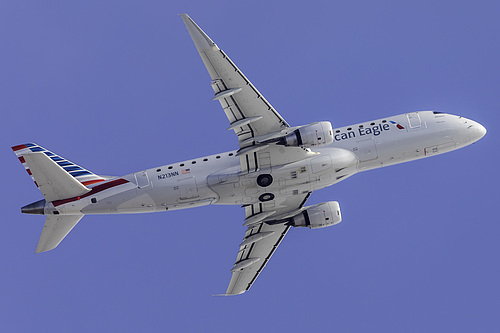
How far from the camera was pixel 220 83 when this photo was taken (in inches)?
2173

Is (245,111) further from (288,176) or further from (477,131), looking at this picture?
(477,131)

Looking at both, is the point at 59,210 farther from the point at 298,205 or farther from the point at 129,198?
the point at 298,205

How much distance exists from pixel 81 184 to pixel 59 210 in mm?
2622

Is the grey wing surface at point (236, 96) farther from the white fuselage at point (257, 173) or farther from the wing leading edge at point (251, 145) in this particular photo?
the white fuselage at point (257, 173)

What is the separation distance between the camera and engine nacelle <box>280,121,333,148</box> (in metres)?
57.3

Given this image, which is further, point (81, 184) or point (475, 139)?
point (475, 139)

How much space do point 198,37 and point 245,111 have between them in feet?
23.3

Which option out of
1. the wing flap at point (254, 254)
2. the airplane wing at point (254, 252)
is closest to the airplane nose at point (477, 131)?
the airplane wing at point (254, 252)

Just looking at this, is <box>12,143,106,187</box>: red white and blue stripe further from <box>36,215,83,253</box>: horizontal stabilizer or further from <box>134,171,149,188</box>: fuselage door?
<box>36,215,83,253</box>: horizontal stabilizer

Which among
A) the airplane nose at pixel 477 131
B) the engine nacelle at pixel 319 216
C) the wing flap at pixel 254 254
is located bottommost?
the wing flap at pixel 254 254

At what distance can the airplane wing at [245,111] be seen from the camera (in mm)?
53825

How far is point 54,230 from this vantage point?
197ft

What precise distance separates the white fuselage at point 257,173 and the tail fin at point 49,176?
2.37 feet

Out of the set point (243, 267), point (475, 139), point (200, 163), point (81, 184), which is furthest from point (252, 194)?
point (475, 139)
